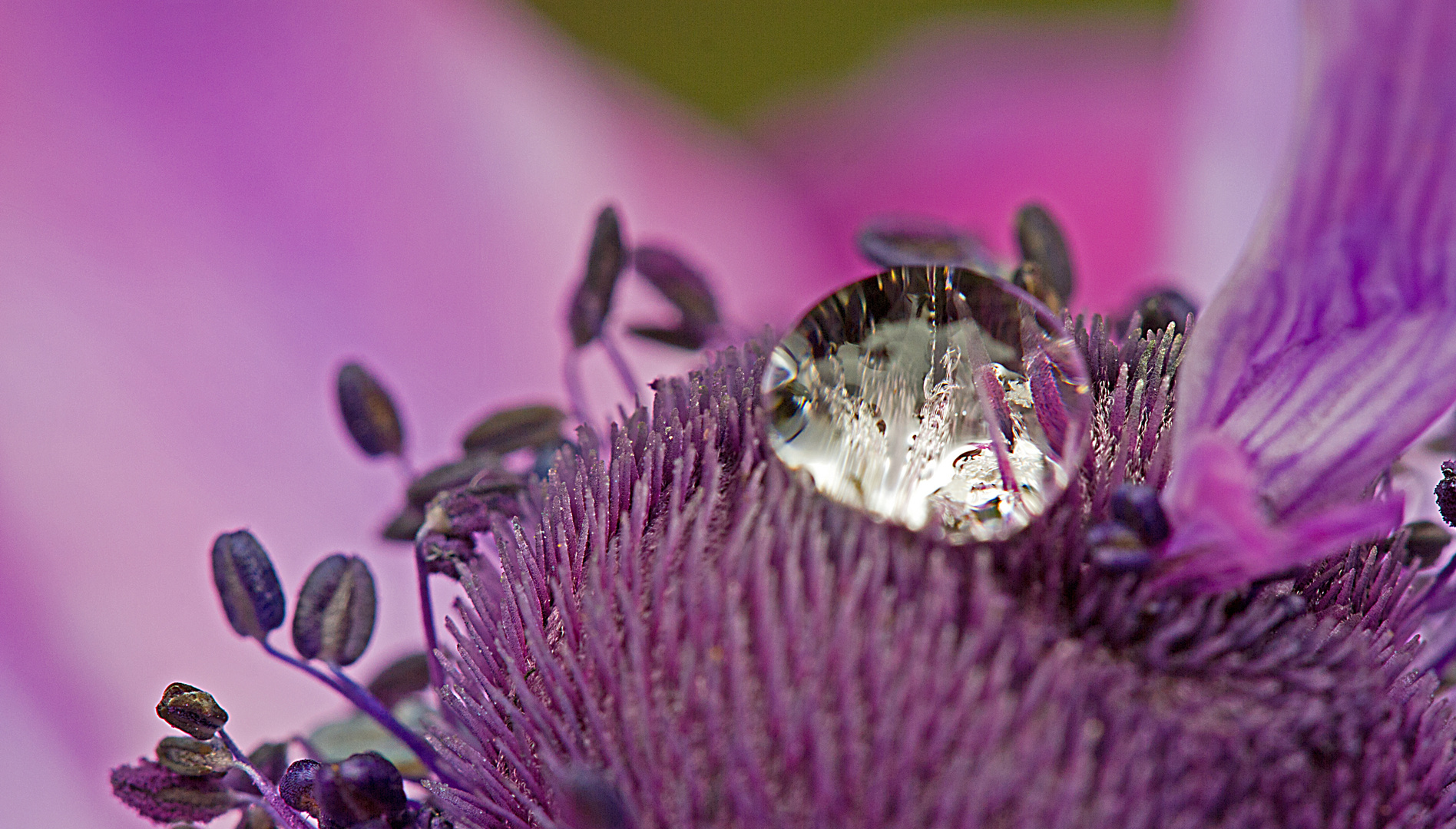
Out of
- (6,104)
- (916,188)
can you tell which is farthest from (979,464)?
(916,188)

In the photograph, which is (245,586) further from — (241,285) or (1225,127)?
(1225,127)

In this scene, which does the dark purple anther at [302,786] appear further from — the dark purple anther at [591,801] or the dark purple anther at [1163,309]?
the dark purple anther at [1163,309]

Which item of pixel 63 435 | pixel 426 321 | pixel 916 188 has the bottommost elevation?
pixel 63 435

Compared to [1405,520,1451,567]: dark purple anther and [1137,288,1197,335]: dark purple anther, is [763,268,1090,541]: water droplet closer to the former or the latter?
[1137,288,1197,335]: dark purple anther

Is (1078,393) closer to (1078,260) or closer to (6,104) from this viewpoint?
(6,104)

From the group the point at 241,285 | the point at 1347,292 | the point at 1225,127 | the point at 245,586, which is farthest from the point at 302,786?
the point at 1225,127

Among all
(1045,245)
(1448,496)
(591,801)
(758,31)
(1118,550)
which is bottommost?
(591,801)
